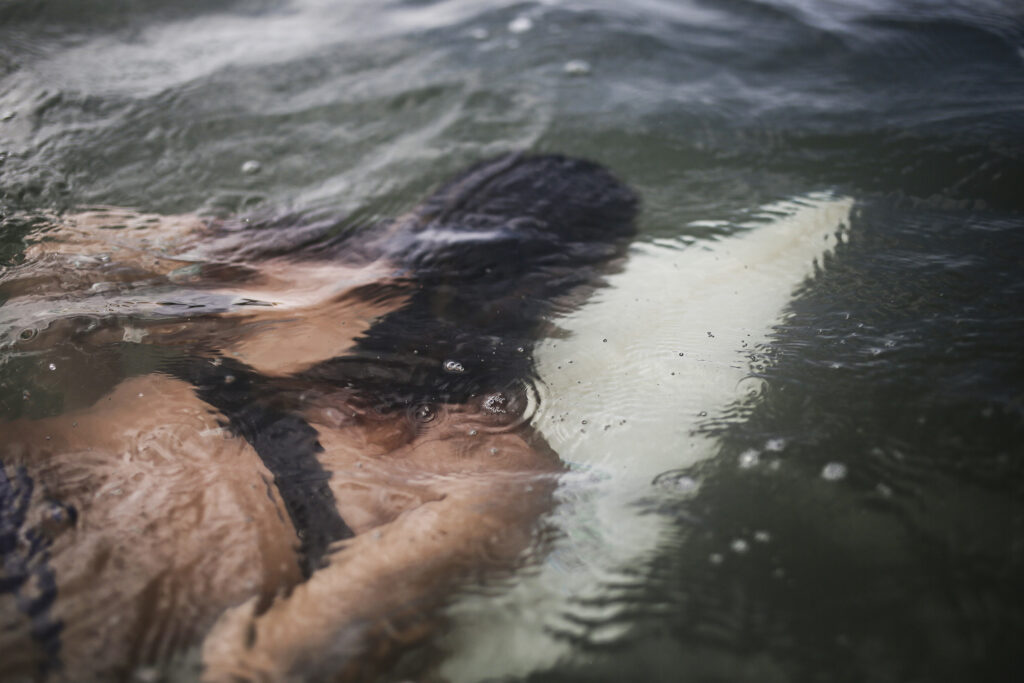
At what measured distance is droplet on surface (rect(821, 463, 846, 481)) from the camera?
1187 millimetres

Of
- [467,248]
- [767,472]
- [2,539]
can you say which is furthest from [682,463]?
[2,539]

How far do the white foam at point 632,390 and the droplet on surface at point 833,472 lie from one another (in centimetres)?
20

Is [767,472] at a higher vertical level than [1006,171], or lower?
lower

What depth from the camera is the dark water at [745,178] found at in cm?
100

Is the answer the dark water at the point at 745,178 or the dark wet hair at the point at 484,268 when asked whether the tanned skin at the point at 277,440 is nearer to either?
the dark wet hair at the point at 484,268

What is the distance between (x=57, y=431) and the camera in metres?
1.28

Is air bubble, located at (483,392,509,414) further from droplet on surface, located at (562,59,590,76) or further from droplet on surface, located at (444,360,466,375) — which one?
droplet on surface, located at (562,59,590,76)

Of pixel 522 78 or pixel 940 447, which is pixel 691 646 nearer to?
pixel 940 447

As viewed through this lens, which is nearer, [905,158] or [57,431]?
[57,431]

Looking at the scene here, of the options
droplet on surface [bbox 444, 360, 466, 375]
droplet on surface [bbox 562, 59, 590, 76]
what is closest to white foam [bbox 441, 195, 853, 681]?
droplet on surface [bbox 444, 360, 466, 375]

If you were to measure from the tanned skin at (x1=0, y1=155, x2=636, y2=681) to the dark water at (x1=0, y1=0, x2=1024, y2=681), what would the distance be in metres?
0.21

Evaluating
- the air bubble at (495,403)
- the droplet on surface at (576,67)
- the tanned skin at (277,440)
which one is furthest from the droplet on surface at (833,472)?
the droplet on surface at (576,67)

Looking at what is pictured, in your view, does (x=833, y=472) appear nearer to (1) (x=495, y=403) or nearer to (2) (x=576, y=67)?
(1) (x=495, y=403)

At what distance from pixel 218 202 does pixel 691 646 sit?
2150mm
